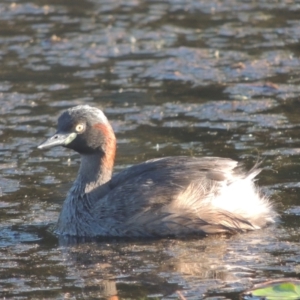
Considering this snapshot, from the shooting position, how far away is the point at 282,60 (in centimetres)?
1297

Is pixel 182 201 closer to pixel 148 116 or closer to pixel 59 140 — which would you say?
pixel 59 140

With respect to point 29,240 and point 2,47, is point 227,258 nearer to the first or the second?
point 29,240

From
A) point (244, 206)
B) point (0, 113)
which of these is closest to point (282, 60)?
point (0, 113)

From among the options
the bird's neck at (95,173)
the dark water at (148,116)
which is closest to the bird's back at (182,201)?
the dark water at (148,116)

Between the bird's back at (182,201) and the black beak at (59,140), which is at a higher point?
the black beak at (59,140)

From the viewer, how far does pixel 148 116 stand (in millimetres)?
11148

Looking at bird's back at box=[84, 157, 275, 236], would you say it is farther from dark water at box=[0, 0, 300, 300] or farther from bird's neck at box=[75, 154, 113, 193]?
bird's neck at box=[75, 154, 113, 193]

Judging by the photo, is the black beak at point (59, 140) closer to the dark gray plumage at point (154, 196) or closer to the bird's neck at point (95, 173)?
the dark gray plumage at point (154, 196)

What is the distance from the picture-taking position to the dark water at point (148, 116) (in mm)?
6930

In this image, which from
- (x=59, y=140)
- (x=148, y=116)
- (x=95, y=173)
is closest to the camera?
(x=59, y=140)

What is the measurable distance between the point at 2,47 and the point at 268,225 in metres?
7.27

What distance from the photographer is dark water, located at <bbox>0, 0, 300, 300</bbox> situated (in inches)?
273

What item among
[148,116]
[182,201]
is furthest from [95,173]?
[148,116]

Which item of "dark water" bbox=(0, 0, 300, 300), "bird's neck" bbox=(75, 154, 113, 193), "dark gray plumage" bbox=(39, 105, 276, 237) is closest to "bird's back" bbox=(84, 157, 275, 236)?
"dark gray plumage" bbox=(39, 105, 276, 237)
